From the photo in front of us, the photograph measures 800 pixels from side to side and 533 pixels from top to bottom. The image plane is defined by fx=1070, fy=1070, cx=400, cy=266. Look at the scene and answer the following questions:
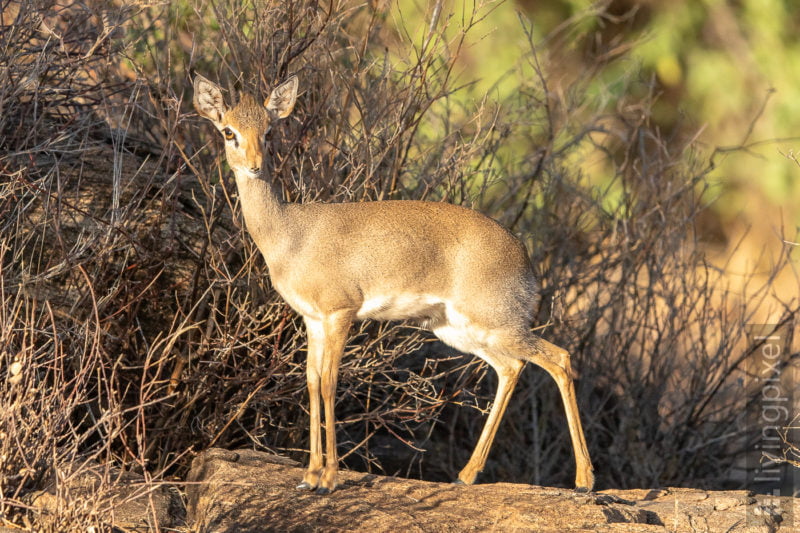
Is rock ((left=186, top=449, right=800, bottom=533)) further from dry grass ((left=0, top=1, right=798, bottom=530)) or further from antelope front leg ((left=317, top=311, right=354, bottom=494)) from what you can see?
dry grass ((left=0, top=1, right=798, bottom=530))

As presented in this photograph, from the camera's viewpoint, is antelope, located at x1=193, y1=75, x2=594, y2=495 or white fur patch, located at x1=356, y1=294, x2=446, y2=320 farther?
white fur patch, located at x1=356, y1=294, x2=446, y2=320

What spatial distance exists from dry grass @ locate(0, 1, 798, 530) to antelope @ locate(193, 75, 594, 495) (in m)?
0.60

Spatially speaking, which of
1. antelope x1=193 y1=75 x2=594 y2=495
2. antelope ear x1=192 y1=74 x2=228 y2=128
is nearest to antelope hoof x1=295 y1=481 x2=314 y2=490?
antelope x1=193 y1=75 x2=594 y2=495

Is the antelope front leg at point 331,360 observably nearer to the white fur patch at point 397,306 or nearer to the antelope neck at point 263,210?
the white fur patch at point 397,306

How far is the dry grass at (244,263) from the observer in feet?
20.3

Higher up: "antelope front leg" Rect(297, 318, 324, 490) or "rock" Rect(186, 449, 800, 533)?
"antelope front leg" Rect(297, 318, 324, 490)

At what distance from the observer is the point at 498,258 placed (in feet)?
18.9

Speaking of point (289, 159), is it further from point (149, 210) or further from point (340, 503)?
point (340, 503)

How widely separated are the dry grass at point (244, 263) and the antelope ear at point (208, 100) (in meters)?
0.35

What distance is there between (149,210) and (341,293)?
1.70 meters

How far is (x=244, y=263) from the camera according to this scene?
21.6 feet

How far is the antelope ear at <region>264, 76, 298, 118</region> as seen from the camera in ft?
18.1

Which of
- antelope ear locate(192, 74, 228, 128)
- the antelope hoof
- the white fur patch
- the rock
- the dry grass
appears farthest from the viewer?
the dry grass

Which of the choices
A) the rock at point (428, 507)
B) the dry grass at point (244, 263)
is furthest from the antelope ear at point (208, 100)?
the rock at point (428, 507)
